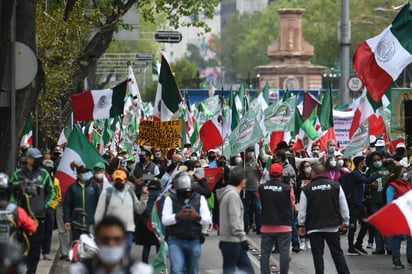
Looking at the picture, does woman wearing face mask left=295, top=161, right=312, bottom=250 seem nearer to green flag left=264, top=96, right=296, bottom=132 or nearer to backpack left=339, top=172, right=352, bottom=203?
backpack left=339, top=172, right=352, bottom=203

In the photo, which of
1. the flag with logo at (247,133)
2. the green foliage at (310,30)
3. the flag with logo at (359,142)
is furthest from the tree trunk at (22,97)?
the green foliage at (310,30)

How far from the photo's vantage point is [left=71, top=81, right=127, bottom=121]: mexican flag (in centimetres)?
2869

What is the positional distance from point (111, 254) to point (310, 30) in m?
103

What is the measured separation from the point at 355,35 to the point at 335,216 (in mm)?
79216

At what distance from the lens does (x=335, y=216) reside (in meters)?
17.6

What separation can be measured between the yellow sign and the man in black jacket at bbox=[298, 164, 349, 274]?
818 centimetres

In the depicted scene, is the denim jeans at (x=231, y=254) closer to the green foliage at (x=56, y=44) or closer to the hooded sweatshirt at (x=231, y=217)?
the hooded sweatshirt at (x=231, y=217)

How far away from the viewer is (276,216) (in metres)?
17.8

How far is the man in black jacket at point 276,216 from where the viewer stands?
1773 cm

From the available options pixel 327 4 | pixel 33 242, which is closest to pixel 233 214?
pixel 33 242

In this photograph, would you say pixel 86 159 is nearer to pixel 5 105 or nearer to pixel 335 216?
pixel 5 105

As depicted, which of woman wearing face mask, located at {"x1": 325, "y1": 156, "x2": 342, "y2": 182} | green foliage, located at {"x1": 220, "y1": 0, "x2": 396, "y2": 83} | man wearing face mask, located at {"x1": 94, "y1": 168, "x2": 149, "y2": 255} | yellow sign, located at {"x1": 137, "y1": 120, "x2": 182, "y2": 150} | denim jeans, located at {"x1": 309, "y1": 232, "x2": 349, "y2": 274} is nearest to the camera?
man wearing face mask, located at {"x1": 94, "y1": 168, "x2": 149, "y2": 255}

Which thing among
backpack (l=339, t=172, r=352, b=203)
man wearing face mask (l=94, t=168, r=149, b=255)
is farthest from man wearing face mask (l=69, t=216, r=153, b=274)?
backpack (l=339, t=172, r=352, b=203)

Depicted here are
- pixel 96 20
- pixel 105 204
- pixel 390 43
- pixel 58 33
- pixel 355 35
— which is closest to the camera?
pixel 105 204
